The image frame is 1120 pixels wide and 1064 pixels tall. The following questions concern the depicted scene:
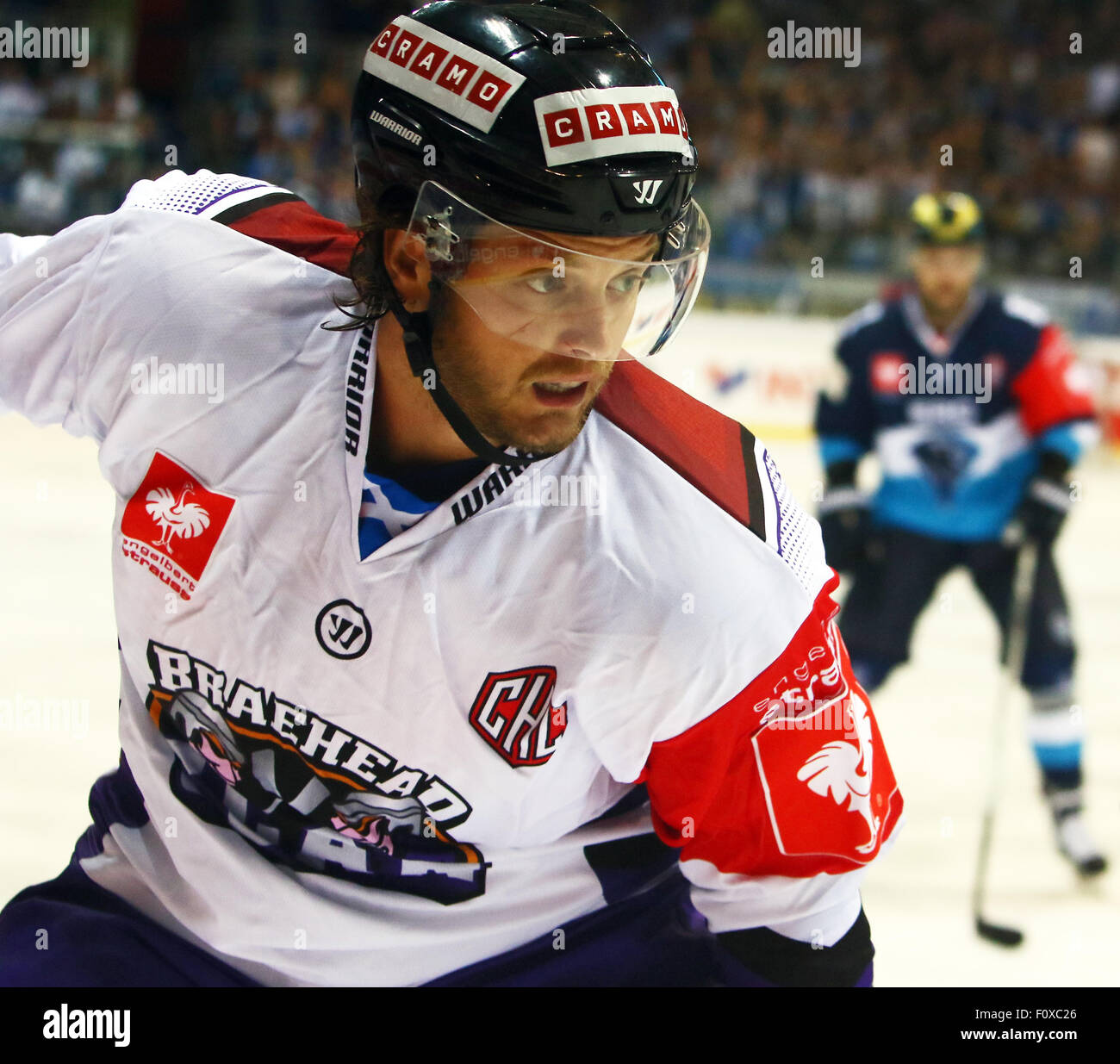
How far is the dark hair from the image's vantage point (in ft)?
5.04

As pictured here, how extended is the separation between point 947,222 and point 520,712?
318 centimetres

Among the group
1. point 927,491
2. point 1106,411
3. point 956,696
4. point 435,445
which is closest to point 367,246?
point 435,445

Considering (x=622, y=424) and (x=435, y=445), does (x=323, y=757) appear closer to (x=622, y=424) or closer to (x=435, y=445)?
(x=435, y=445)

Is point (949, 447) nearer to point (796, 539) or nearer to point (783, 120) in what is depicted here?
point (796, 539)

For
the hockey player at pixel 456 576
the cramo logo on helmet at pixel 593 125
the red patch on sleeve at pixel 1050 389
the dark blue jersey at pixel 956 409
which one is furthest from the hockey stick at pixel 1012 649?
the cramo logo on helmet at pixel 593 125

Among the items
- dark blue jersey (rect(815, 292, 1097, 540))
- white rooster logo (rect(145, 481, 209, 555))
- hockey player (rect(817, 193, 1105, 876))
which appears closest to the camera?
white rooster logo (rect(145, 481, 209, 555))

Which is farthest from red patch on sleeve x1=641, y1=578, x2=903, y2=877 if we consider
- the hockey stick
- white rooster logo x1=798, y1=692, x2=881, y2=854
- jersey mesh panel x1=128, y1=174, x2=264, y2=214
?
the hockey stick

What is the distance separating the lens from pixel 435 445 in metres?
1.47

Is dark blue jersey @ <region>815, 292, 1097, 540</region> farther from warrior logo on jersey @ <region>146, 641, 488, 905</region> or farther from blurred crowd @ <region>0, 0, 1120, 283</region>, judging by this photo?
blurred crowd @ <region>0, 0, 1120, 283</region>

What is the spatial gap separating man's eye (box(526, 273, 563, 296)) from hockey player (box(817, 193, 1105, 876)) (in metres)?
2.79

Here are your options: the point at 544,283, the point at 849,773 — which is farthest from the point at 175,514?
the point at 849,773

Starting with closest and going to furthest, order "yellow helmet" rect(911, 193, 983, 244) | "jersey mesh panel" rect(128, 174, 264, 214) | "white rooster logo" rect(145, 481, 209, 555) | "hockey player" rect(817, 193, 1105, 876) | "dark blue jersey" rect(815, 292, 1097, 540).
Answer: "white rooster logo" rect(145, 481, 209, 555)
"jersey mesh panel" rect(128, 174, 264, 214)
"hockey player" rect(817, 193, 1105, 876)
"dark blue jersey" rect(815, 292, 1097, 540)
"yellow helmet" rect(911, 193, 983, 244)

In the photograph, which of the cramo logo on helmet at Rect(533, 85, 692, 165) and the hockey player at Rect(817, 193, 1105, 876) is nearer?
the cramo logo on helmet at Rect(533, 85, 692, 165)
